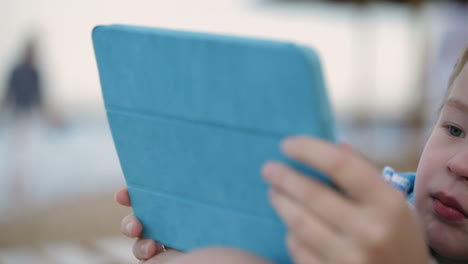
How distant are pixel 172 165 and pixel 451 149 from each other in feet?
1.19

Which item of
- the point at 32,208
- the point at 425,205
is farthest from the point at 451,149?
the point at 32,208

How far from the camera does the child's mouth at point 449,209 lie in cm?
75

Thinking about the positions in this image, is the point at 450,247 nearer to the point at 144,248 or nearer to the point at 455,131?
the point at 455,131

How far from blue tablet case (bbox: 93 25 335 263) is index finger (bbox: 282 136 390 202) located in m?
0.03

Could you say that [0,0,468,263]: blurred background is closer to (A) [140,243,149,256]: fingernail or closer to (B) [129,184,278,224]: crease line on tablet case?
(A) [140,243,149,256]: fingernail

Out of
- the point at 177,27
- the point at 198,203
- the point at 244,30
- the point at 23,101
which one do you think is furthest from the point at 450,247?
the point at 244,30

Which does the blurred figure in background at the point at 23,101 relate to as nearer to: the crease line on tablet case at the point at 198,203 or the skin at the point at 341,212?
the crease line on tablet case at the point at 198,203

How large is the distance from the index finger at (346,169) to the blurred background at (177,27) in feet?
13.5

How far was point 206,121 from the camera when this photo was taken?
0.59 metres

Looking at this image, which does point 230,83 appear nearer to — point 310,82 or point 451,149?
point 310,82

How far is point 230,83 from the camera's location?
551 mm

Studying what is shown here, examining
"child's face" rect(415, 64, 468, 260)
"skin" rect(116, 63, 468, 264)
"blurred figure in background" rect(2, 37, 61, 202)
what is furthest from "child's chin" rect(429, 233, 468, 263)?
"blurred figure in background" rect(2, 37, 61, 202)

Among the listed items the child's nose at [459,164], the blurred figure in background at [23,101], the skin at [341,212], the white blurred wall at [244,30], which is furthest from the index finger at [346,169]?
the white blurred wall at [244,30]

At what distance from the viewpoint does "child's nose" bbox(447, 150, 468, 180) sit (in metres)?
0.74
